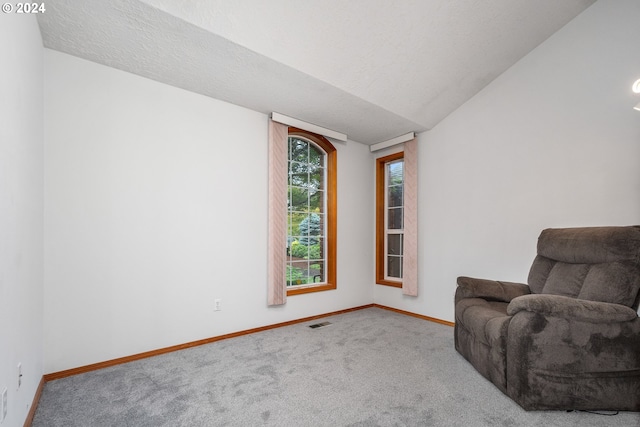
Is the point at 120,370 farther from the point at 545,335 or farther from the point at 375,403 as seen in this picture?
the point at 545,335

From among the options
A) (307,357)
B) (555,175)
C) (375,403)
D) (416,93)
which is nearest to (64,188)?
(307,357)

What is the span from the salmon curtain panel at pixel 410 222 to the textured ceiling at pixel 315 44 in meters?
0.77

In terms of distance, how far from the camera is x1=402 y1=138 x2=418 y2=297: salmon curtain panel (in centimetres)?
410

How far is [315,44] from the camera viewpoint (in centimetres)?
252

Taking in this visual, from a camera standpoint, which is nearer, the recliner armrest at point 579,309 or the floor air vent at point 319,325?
the recliner armrest at point 579,309

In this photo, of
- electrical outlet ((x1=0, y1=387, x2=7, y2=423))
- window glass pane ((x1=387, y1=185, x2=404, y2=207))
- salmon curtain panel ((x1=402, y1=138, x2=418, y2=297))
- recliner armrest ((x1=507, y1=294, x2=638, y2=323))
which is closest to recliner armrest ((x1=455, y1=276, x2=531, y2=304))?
recliner armrest ((x1=507, y1=294, x2=638, y2=323))

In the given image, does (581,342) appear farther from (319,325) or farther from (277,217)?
(277,217)

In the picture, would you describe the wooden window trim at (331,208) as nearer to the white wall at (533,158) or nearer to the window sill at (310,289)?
the window sill at (310,289)

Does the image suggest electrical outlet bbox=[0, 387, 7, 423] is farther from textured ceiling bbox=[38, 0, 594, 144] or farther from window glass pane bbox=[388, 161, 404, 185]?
window glass pane bbox=[388, 161, 404, 185]

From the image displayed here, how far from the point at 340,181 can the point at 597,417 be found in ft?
11.0

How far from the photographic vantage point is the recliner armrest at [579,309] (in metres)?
1.88

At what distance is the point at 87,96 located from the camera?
253 centimetres

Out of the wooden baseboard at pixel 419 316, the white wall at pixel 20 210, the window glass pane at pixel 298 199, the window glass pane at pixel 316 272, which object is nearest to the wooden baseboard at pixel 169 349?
the wooden baseboard at pixel 419 316

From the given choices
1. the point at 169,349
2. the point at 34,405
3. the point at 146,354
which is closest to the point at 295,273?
the point at 169,349
